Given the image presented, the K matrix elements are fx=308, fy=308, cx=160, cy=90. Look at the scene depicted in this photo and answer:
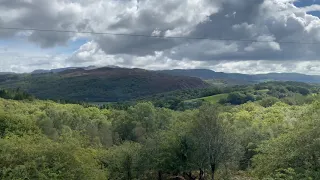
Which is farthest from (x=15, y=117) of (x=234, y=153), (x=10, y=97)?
(x=10, y=97)

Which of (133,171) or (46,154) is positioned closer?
(46,154)

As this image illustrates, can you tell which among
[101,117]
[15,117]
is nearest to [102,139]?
[101,117]

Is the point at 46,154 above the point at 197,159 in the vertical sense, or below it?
above

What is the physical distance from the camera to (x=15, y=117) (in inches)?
2381

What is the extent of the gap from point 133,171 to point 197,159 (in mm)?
11317

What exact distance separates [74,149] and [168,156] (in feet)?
71.2

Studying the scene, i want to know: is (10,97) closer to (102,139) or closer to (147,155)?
(102,139)

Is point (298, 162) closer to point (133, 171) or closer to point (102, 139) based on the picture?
point (133, 171)

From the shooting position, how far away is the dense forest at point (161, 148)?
1109 inches

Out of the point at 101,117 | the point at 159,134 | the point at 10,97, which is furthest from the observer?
the point at 10,97

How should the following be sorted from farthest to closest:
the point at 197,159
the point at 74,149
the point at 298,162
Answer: the point at 197,159 → the point at 74,149 → the point at 298,162

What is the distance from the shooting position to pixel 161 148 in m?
53.4

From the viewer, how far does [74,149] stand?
111ft

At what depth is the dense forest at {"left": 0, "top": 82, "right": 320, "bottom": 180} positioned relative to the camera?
2816cm
